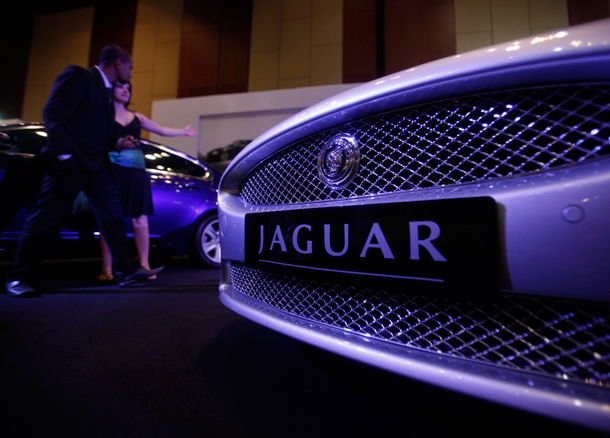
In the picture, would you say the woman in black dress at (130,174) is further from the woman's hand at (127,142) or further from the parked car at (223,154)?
the parked car at (223,154)

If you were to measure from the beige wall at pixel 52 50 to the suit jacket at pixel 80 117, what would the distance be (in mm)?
6786

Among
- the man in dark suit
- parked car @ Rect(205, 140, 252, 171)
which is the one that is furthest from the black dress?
parked car @ Rect(205, 140, 252, 171)

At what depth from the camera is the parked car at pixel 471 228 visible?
1.45 feet

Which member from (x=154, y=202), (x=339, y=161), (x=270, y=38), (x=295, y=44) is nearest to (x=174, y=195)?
(x=154, y=202)

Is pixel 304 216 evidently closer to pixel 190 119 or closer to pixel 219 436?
pixel 219 436

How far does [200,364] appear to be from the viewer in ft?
3.24

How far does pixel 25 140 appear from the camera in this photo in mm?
2033

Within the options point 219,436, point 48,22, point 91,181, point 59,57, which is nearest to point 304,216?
point 219,436

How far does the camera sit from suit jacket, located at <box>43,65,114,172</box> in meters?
1.61

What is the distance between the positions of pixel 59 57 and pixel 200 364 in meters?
9.08

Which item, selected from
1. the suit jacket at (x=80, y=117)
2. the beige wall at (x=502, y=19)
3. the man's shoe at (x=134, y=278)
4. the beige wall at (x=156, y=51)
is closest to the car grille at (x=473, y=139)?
the suit jacket at (x=80, y=117)

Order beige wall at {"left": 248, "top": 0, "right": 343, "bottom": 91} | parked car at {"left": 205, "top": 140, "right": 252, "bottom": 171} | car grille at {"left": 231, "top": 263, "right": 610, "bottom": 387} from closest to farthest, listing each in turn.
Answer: car grille at {"left": 231, "top": 263, "right": 610, "bottom": 387} → beige wall at {"left": 248, "top": 0, "right": 343, "bottom": 91} → parked car at {"left": 205, "top": 140, "right": 252, "bottom": 171}

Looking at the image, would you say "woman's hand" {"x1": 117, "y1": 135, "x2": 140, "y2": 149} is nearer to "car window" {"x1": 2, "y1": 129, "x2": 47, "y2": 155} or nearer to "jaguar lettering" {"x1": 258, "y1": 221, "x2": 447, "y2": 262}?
"car window" {"x1": 2, "y1": 129, "x2": 47, "y2": 155}

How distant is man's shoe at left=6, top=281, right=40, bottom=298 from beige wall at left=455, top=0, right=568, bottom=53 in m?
6.08
